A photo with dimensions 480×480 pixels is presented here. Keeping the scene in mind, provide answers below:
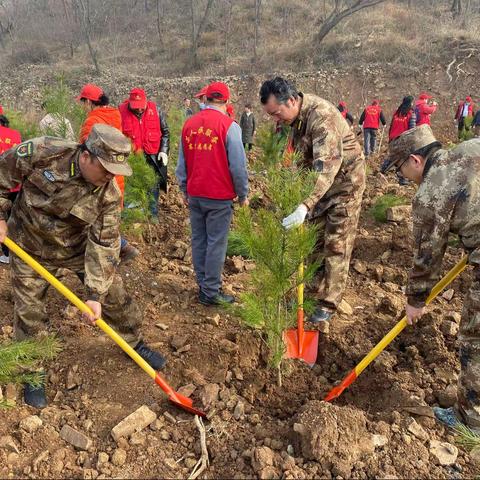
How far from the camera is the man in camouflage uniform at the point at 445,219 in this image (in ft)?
7.61

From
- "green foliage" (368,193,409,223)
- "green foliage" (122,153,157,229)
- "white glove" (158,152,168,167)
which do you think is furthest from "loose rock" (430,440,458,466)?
"white glove" (158,152,168,167)

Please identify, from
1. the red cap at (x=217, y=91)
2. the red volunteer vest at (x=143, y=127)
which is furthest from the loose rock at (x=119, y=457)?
the red volunteer vest at (x=143, y=127)

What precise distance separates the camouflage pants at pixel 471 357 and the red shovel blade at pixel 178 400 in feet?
5.20

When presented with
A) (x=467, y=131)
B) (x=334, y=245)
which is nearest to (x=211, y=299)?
(x=334, y=245)

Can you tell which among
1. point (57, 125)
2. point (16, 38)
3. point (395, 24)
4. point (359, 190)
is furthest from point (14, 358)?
point (16, 38)

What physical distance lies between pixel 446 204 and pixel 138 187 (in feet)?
12.4

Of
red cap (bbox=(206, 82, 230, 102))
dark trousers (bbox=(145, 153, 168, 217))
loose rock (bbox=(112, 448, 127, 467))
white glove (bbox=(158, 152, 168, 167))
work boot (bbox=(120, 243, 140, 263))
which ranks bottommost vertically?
work boot (bbox=(120, 243, 140, 263))

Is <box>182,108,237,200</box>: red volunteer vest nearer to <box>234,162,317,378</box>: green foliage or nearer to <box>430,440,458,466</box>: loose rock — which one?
<box>234,162,317,378</box>: green foliage

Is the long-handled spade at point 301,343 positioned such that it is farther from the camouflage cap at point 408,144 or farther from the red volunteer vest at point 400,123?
the red volunteer vest at point 400,123

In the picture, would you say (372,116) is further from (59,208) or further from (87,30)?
(87,30)

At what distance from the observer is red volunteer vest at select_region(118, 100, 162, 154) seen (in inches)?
219

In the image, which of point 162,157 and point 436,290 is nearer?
point 436,290

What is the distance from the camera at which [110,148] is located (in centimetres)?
242

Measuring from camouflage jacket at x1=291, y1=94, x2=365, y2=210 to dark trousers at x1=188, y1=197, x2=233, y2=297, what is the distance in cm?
84
